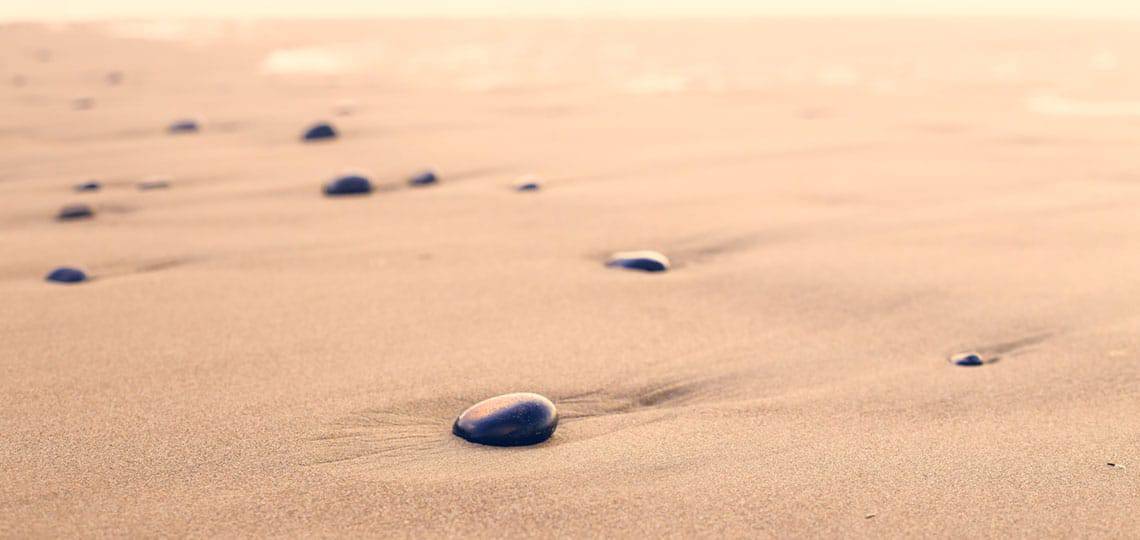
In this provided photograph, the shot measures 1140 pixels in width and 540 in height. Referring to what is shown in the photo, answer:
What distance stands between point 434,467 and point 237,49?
7266mm

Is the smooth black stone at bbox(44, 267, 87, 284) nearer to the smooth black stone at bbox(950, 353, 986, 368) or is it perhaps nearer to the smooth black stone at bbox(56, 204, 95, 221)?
the smooth black stone at bbox(56, 204, 95, 221)

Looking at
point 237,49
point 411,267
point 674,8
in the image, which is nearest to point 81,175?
point 411,267

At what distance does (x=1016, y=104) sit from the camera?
16.8ft

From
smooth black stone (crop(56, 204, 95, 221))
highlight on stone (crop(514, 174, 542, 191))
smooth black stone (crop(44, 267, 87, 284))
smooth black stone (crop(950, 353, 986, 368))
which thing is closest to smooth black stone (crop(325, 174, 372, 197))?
highlight on stone (crop(514, 174, 542, 191))

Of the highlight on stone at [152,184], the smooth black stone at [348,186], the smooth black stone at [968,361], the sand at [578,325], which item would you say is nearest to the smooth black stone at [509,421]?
the sand at [578,325]

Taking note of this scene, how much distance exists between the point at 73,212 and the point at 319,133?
1.31 metres

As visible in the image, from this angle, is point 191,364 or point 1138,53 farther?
point 1138,53

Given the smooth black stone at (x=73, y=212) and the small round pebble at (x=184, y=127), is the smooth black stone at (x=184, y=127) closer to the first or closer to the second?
the small round pebble at (x=184, y=127)

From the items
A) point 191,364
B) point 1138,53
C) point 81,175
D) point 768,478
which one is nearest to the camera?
point 768,478


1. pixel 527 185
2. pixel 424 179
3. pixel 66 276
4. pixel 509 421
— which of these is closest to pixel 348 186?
pixel 424 179

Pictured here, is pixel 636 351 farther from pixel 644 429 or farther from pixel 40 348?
pixel 40 348

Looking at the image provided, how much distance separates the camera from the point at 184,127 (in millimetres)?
4188

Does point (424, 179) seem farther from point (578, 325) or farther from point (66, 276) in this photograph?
point (578, 325)

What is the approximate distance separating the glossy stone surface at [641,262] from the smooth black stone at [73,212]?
56.4 inches
